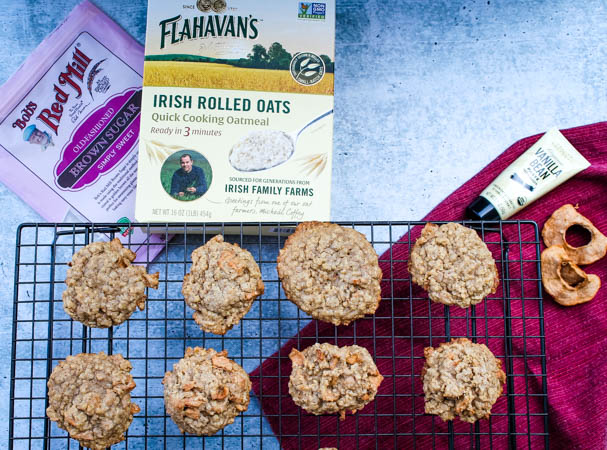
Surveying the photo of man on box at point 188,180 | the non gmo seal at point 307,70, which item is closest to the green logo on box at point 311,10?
the non gmo seal at point 307,70

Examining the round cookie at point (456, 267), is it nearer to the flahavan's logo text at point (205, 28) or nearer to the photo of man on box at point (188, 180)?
the photo of man on box at point (188, 180)

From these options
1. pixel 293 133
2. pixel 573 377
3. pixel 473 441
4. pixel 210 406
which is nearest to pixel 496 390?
pixel 473 441

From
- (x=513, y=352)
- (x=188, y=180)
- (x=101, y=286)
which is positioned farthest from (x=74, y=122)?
(x=513, y=352)

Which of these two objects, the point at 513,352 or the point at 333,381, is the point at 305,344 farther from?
the point at 513,352

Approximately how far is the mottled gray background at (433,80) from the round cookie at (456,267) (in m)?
0.45

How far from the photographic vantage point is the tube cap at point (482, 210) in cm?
197

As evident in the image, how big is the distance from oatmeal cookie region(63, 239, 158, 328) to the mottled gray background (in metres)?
0.65

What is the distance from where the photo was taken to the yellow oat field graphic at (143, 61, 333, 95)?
1.82 m

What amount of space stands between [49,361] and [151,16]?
1090mm

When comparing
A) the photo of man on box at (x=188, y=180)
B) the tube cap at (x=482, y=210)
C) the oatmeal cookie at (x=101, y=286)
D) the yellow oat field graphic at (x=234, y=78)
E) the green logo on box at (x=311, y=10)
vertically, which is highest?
the green logo on box at (x=311, y=10)

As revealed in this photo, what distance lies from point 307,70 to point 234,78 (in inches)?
9.1

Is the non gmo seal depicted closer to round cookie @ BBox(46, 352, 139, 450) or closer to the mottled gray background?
the mottled gray background

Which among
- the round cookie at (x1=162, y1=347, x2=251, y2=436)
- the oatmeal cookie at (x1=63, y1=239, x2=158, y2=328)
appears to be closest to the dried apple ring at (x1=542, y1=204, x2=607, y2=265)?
the round cookie at (x1=162, y1=347, x2=251, y2=436)

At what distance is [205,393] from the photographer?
1576 millimetres
